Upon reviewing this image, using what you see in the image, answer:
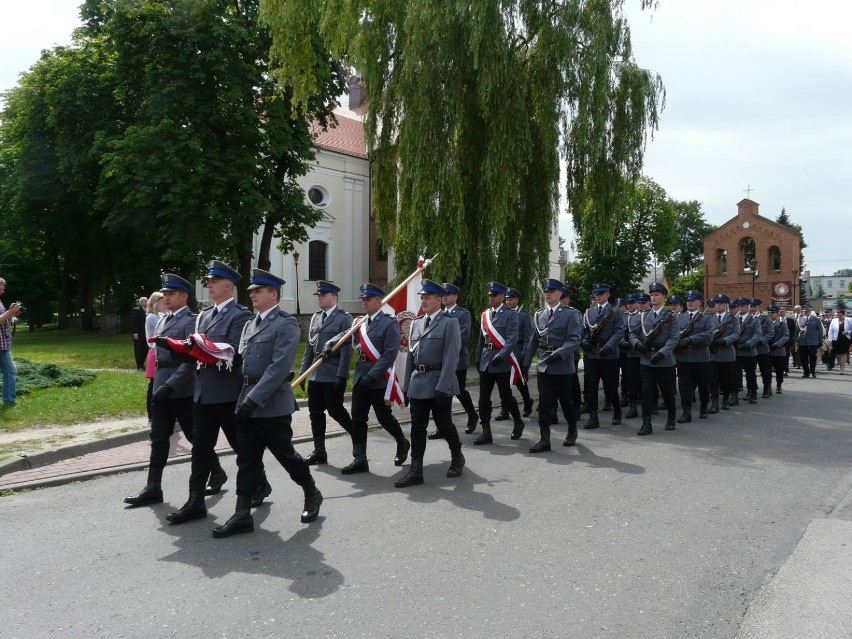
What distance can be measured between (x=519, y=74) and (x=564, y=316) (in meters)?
8.27

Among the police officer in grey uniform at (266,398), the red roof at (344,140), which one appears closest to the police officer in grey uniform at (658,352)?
the police officer in grey uniform at (266,398)

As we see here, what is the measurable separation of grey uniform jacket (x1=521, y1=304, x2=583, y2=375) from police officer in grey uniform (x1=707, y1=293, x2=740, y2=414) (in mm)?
4490

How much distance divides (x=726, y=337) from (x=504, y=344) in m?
5.31

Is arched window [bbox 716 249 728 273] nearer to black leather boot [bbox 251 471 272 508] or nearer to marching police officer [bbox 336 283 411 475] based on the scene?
marching police officer [bbox 336 283 411 475]

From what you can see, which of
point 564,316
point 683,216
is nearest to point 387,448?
point 564,316

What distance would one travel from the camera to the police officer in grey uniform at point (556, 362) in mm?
8227

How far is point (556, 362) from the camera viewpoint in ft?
27.6

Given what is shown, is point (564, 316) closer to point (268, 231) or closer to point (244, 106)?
point (244, 106)

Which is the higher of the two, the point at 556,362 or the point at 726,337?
the point at 726,337

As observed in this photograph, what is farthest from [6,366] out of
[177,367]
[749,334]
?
[749,334]

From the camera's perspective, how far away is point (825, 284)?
144 metres

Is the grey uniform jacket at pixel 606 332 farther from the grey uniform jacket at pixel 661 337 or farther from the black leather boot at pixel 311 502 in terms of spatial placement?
the black leather boot at pixel 311 502

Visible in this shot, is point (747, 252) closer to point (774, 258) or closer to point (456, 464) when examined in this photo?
point (774, 258)

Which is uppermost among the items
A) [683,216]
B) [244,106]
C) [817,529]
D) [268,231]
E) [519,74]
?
[683,216]
